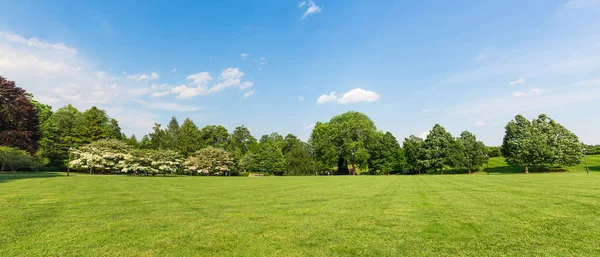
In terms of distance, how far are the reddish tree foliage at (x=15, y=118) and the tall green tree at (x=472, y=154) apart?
79.6 meters

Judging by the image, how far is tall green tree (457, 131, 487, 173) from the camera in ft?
210

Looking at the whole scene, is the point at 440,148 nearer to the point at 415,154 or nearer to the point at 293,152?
the point at 415,154

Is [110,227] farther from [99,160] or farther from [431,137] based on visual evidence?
[431,137]

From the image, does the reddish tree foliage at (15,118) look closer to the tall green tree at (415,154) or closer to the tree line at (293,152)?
the tree line at (293,152)

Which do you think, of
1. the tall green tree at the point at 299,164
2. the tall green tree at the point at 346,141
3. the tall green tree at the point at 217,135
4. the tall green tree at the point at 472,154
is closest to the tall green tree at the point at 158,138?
the tall green tree at the point at 217,135

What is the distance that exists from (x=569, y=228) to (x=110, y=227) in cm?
1149

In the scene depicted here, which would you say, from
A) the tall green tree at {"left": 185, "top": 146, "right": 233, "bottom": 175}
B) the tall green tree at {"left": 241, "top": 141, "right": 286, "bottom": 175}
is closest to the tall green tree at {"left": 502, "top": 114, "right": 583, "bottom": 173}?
the tall green tree at {"left": 241, "top": 141, "right": 286, "bottom": 175}

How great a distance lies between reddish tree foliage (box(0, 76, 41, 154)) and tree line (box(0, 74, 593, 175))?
0.17m

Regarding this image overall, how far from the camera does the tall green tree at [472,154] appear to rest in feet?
210

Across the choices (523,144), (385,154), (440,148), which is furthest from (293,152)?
(523,144)

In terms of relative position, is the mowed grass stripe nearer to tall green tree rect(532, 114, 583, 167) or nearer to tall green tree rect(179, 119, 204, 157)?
tall green tree rect(532, 114, 583, 167)

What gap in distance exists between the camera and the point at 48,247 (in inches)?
214

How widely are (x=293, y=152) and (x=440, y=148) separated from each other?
35.5m

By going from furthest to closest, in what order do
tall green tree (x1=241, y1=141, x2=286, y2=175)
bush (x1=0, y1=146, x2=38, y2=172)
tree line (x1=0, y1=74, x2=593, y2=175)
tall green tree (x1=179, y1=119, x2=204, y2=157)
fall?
1. tall green tree (x1=179, y1=119, x2=204, y2=157)
2. tall green tree (x1=241, y1=141, x2=286, y2=175)
3. tree line (x1=0, y1=74, x2=593, y2=175)
4. bush (x1=0, y1=146, x2=38, y2=172)
